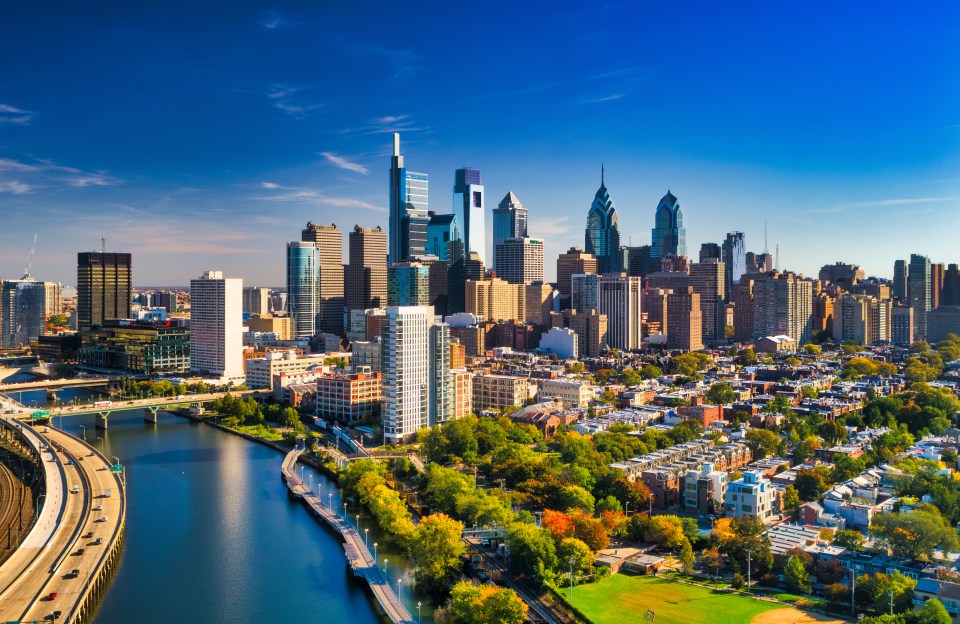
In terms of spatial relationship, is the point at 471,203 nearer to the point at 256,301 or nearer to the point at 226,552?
the point at 256,301

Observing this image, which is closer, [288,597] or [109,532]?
[288,597]

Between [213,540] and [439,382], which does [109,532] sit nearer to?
[213,540]

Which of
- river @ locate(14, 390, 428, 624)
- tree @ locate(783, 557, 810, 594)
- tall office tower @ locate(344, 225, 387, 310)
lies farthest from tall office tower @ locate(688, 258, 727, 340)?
tree @ locate(783, 557, 810, 594)

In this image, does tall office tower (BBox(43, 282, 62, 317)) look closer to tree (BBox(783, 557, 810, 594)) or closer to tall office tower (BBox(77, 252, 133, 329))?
tall office tower (BBox(77, 252, 133, 329))

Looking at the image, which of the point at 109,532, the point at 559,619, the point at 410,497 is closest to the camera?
the point at 559,619

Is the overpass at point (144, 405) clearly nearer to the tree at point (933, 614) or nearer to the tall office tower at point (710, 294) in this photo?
the tree at point (933, 614)

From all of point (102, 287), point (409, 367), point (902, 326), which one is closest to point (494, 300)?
point (102, 287)

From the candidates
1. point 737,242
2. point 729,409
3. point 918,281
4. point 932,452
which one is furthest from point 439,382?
point 737,242
